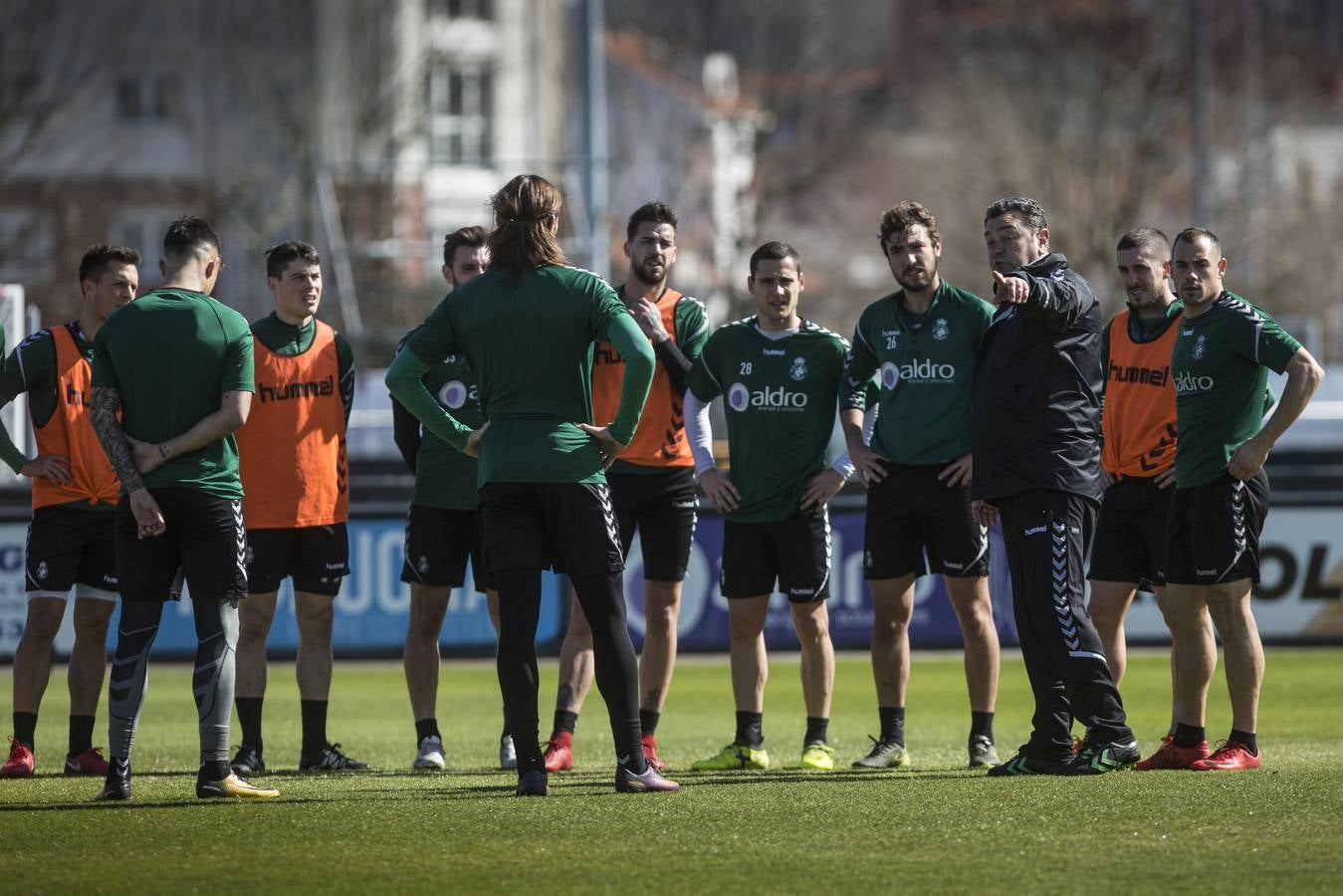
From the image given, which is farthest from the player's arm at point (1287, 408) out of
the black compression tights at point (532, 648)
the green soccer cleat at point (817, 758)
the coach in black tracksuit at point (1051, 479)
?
the black compression tights at point (532, 648)

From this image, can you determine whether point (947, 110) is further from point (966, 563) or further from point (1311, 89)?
point (966, 563)

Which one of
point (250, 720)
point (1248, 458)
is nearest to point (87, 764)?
point (250, 720)

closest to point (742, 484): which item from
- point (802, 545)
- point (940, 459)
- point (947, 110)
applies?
point (802, 545)

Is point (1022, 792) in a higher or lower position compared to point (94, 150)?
lower

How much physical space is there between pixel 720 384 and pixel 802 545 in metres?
0.83

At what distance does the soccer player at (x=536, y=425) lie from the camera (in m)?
6.90

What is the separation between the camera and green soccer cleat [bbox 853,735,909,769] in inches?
328

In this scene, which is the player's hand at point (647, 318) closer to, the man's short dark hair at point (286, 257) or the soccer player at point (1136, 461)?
the man's short dark hair at point (286, 257)

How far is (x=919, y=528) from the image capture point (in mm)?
8516

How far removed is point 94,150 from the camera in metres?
40.4

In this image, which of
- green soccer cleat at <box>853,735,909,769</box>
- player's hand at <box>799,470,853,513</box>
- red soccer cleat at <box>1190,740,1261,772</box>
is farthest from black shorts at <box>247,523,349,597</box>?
red soccer cleat at <box>1190,740,1261,772</box>

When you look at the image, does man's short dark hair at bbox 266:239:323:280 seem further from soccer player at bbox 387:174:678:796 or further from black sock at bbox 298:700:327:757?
black sock at bbox 298:700:327:757

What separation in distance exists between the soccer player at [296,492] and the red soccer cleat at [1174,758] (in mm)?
3469

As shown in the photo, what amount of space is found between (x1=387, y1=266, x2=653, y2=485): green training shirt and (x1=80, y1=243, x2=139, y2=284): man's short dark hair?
2.36m
